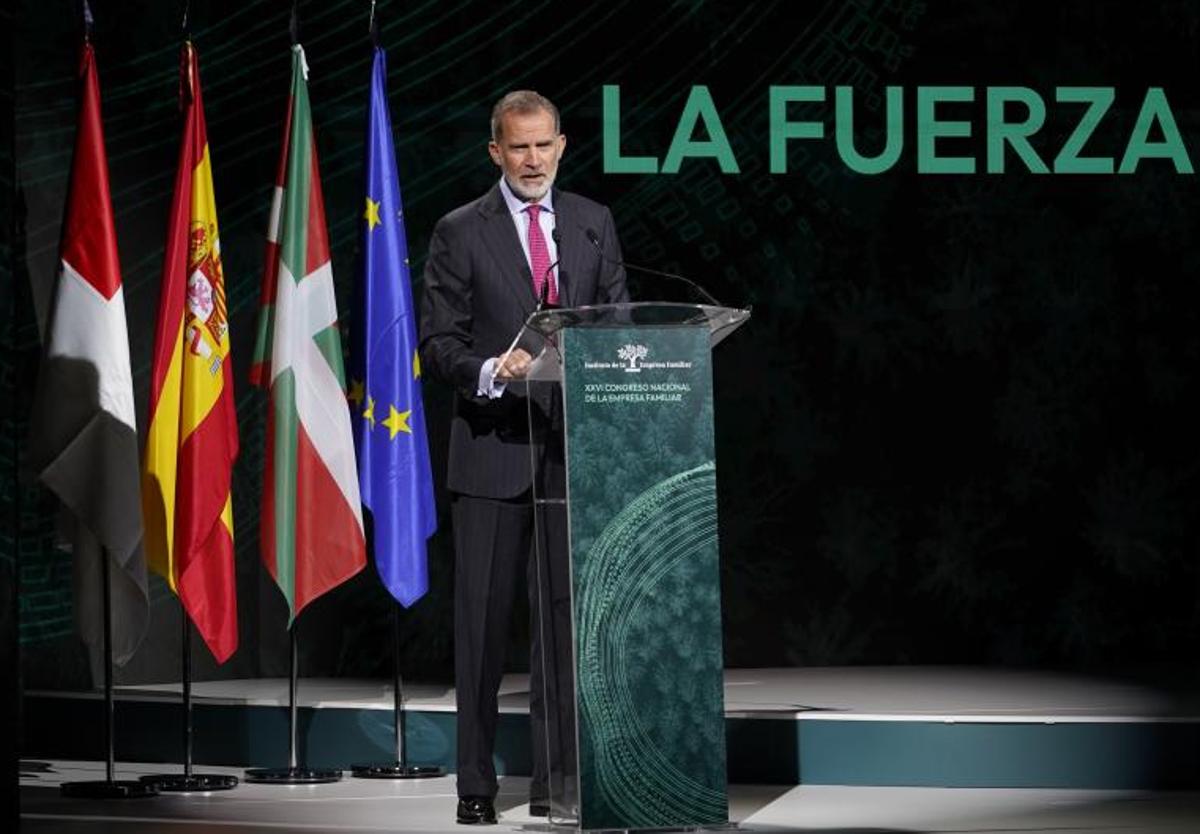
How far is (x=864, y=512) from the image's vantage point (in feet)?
24.9

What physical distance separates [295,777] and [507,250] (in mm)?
1795

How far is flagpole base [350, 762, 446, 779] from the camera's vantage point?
621 centimetres

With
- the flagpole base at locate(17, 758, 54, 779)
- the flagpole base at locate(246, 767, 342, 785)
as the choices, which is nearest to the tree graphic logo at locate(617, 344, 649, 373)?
the flagpole base at locate(246, 767, 342, 785)

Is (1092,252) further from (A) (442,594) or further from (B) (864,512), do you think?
(A) (442,594)

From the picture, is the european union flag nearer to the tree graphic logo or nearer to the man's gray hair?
the man's gray hair

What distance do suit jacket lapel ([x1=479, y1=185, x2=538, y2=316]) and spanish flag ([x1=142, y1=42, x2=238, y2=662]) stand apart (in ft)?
3.66

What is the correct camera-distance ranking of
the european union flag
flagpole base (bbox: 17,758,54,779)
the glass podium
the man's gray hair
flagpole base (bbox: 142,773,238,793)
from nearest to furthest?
the glass podium < the man's gray hair < flagpole base (bbox: 142,773,238,793) < the european union flag < flagpole base (bbox: 17,758,54,779)

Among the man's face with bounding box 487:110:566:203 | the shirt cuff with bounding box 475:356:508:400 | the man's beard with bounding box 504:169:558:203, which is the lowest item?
the shirt cuff with bounding box 475:356:508:400

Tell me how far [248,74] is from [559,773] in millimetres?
3365

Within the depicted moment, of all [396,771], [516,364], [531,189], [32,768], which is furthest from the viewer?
[32,768]

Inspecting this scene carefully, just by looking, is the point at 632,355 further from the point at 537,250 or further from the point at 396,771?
the point at 396,771

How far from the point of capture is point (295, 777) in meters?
6.17

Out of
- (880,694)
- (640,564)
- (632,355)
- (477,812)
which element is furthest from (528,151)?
(880,694)

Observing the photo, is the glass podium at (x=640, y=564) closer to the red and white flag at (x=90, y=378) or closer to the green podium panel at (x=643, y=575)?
the green podium panel at (x=643, y=575)
